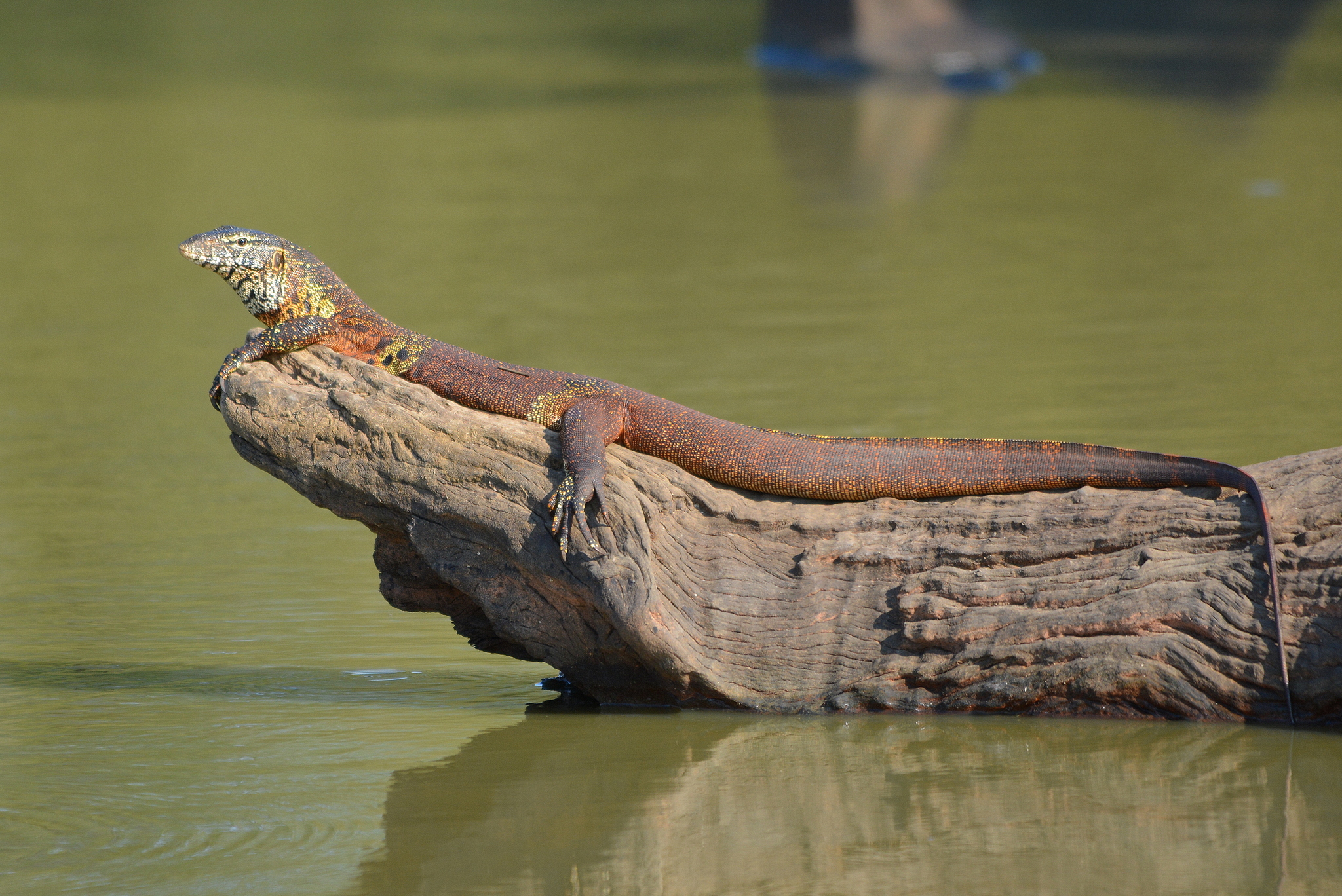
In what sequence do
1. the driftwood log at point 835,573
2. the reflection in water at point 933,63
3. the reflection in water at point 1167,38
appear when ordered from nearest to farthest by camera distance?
the driftwood log at point 835,573 < the reflection in water at point 933,63 < the reflection in water at point 1167,38

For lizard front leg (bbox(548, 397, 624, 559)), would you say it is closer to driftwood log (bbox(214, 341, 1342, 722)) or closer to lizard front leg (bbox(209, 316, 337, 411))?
driftwood log (bbox(214, 341, 1342, 722))

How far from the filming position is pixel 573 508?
21.6 ft

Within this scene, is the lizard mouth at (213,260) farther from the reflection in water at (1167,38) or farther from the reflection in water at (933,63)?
the reflection in water at (1167,38)

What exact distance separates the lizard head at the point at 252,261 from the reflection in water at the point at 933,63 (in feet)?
55.0

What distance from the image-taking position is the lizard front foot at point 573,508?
6.56m

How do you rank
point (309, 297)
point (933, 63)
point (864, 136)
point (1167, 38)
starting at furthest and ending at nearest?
point (1167, 38) < point (933, 63) < point (864, 136) < point (309, 297)

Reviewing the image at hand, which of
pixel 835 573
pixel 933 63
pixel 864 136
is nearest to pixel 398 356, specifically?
pixel 835 573

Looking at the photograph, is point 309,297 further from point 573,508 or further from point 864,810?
point 864,810

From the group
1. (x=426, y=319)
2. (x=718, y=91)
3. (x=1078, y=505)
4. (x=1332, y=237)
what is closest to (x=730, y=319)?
(x=426, y=319)

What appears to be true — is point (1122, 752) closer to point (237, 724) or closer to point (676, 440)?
point (676, 440)

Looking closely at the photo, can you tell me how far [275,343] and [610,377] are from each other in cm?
619

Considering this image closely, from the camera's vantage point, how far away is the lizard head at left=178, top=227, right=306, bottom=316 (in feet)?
23.9

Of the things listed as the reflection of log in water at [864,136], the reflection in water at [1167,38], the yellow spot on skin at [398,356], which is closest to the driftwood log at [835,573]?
the yellow spot on skin at [398,356]

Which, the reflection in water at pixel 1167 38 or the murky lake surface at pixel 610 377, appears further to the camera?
the reflection in water at pixel 1167 38
